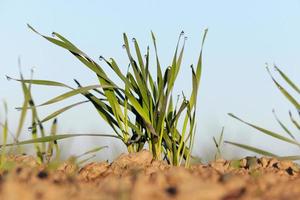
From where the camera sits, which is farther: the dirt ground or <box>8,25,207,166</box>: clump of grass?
<box>8,25,207,166</box>: clump of grass

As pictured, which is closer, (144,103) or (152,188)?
(152,188)

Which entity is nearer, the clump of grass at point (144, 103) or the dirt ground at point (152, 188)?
the dirt ground at point (152, 188)

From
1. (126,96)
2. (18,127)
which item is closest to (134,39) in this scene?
(126,96)

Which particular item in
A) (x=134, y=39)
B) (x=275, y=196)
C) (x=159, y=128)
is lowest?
(x=275, y=196)

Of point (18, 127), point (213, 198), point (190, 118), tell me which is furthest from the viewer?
point (190, 118)

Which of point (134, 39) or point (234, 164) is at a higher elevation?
point (134, 39)

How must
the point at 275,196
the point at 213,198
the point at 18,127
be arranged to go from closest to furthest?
the point at 213,198, the point at 275,196, the point at 18,127

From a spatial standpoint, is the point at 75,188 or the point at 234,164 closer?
the point at 75,188

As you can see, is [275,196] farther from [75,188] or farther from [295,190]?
[75,188]

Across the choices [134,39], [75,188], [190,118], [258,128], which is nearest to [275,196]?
[75,188]
